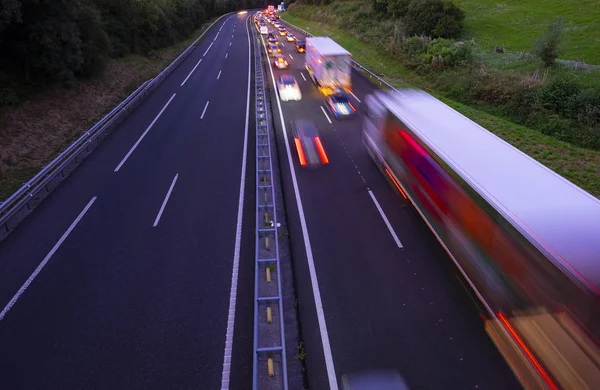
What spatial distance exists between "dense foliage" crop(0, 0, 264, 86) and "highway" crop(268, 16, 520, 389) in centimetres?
1778

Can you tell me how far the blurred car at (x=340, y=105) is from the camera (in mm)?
23906

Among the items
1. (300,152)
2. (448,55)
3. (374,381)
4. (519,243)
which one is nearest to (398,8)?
(448,55)

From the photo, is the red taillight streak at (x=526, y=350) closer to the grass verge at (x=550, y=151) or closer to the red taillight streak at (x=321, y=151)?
the grass verge at (x=550, y=151)

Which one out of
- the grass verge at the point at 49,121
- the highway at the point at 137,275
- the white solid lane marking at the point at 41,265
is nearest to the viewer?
the highway at the point at 137,275

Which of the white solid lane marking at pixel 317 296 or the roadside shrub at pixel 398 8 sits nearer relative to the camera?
the white solid lane marking at pixel 317 296

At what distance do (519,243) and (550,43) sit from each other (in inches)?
904

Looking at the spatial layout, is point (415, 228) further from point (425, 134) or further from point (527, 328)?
point (527, 328)

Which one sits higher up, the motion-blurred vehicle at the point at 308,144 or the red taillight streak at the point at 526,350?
the red taillight streak at the point at 526,350

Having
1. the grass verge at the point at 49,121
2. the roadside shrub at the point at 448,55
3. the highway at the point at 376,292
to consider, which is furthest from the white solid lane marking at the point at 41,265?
the roadside shrub at the point at 448,55

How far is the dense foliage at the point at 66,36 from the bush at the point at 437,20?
2953 cm

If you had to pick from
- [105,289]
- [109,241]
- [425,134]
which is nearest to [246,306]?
[105,289]

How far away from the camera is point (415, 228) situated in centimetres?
1280

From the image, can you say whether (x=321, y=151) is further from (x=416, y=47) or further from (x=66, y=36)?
(x=416, y=47)

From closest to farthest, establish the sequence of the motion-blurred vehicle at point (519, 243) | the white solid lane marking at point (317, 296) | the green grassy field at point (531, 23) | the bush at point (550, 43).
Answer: the motion-blurred vehicle at point (519, 243) → the white solid lane marking at point (317, 296) → the bush at point (550, 43) → the green grassy field at point (531, 23)
